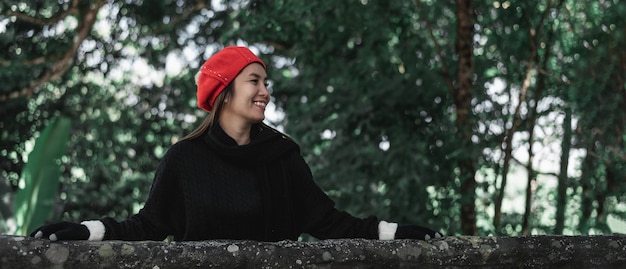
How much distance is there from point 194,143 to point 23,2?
710 centimetres

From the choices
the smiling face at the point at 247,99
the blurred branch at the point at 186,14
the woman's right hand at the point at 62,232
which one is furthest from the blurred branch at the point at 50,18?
the woman's right hand at the point at 62,232

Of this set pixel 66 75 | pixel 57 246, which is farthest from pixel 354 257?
pixel 66 75

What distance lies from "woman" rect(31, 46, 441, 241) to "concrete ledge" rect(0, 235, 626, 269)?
0.19 m

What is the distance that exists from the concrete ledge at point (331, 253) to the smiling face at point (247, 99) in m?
0.68

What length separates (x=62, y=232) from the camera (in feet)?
7.02

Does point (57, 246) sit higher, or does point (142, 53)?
point (142, 53)

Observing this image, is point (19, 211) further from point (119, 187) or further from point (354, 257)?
point (354, 257)

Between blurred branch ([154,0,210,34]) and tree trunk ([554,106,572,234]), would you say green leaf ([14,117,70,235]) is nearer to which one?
blurred branch ([154,0,210,34])

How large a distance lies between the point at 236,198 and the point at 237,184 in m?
0.05

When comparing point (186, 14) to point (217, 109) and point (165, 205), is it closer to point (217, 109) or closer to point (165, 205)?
point (217, 109)

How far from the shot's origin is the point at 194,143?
2922 millimetres

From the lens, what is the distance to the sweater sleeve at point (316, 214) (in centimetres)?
290

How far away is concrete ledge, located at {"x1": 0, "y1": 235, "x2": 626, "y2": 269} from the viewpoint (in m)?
2.04

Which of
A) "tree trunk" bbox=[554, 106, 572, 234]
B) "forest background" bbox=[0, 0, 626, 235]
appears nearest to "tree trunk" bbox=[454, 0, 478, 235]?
"forest background" bbox=[0, 0, 626, 235]
